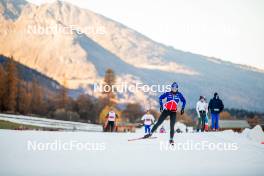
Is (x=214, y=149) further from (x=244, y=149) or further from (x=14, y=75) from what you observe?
(x=14, y=75)

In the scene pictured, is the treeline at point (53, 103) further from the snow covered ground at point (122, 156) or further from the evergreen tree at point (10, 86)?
the snow covered ground at point (122, 156)

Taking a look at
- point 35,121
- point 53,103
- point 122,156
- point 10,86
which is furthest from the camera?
point 53,103

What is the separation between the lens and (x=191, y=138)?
22.2m

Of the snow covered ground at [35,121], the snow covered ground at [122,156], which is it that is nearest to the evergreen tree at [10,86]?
the snow covered ground at [35,121]

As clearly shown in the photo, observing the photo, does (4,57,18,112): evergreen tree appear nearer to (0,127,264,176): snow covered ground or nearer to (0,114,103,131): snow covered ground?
(0,114,103,131): snow covered ground

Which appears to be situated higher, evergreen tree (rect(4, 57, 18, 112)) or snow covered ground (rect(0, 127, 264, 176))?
evergreen tree (rect(4, 57, 18, 112))

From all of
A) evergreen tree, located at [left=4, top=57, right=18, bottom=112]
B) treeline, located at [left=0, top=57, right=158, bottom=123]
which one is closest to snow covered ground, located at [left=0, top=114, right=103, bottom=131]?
evergreen tree, located at [left=4, top=57, right=18, bottom=112]

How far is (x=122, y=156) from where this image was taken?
55.4 feet

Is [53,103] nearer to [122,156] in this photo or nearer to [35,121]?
[35,121]

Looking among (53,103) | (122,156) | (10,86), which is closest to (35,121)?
(10,86)

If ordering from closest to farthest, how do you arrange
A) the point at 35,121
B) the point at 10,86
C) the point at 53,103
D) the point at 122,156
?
the point at 122,156, the point at 35,121, the point at 10,86, the point at 53,103

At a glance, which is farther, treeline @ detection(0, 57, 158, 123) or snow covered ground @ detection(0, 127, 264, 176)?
treeline @ detection(0, 57, 158, 123)

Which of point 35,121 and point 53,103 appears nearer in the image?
point 35,121

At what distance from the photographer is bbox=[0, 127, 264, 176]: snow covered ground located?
1467 cm
